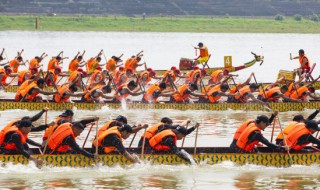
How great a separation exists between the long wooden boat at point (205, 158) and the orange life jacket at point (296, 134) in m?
0.20

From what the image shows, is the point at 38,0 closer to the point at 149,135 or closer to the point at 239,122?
the point at 239,122

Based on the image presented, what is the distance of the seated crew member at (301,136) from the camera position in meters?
20.3

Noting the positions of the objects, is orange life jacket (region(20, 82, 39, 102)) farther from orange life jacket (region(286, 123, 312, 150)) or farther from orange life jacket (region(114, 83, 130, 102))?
orange life jacket (region(286, 123, 312, 150))

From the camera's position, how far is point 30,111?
Result: 100 ft

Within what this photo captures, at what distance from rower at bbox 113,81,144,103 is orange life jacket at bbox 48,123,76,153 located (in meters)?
11.1

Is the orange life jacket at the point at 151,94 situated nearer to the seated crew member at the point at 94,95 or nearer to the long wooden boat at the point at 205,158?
the seated crew member at the point at 94,95

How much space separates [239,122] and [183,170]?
9920 mm

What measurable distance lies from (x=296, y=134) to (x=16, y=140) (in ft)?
19.7

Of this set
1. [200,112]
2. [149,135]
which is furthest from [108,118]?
[149,135]


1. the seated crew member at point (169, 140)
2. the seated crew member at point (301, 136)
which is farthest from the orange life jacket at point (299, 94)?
the seated crew member at point (169, 140)

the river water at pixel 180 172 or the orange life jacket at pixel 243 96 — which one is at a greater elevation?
the orange life jacket at pixel 243 96

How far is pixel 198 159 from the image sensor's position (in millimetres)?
20562

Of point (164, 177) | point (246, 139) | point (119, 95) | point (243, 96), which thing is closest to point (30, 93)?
point (119, 95)

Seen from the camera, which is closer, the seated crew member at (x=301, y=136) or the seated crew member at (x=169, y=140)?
the seated crew member at (x=169, y=140)
